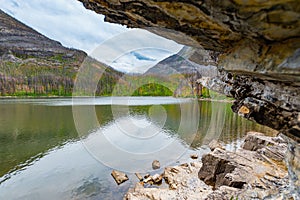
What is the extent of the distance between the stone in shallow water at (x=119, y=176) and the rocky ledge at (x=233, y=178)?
4.73 feet

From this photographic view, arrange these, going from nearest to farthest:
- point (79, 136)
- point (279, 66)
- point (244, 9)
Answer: point (244, 9) < point (279, 66) < point (79, 136)

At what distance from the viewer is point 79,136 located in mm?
24297

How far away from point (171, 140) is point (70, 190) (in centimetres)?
1309

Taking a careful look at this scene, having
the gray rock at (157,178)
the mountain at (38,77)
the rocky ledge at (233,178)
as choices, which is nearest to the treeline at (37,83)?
the mountain at (38,77)

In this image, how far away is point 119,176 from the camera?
1330 centimetres

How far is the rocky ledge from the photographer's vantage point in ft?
21.9

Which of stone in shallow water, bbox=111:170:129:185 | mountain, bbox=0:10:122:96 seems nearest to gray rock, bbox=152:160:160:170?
stone in shallow water, bbox=111:170:129:185

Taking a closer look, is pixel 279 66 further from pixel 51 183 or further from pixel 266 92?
pixel 51 183

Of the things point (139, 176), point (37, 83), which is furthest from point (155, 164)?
point (37, 83)

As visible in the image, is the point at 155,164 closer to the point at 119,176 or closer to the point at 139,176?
the point at 139,176

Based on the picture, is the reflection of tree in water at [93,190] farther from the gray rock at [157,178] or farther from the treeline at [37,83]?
the treeline at [37,83]

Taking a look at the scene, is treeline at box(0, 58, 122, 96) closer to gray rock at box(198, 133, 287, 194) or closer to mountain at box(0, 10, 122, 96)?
mountain at box(0, 10, 122, 96)

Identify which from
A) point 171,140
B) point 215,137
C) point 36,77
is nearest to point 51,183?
point 171,140

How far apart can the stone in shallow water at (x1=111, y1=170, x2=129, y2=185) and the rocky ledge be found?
4.73 ft
